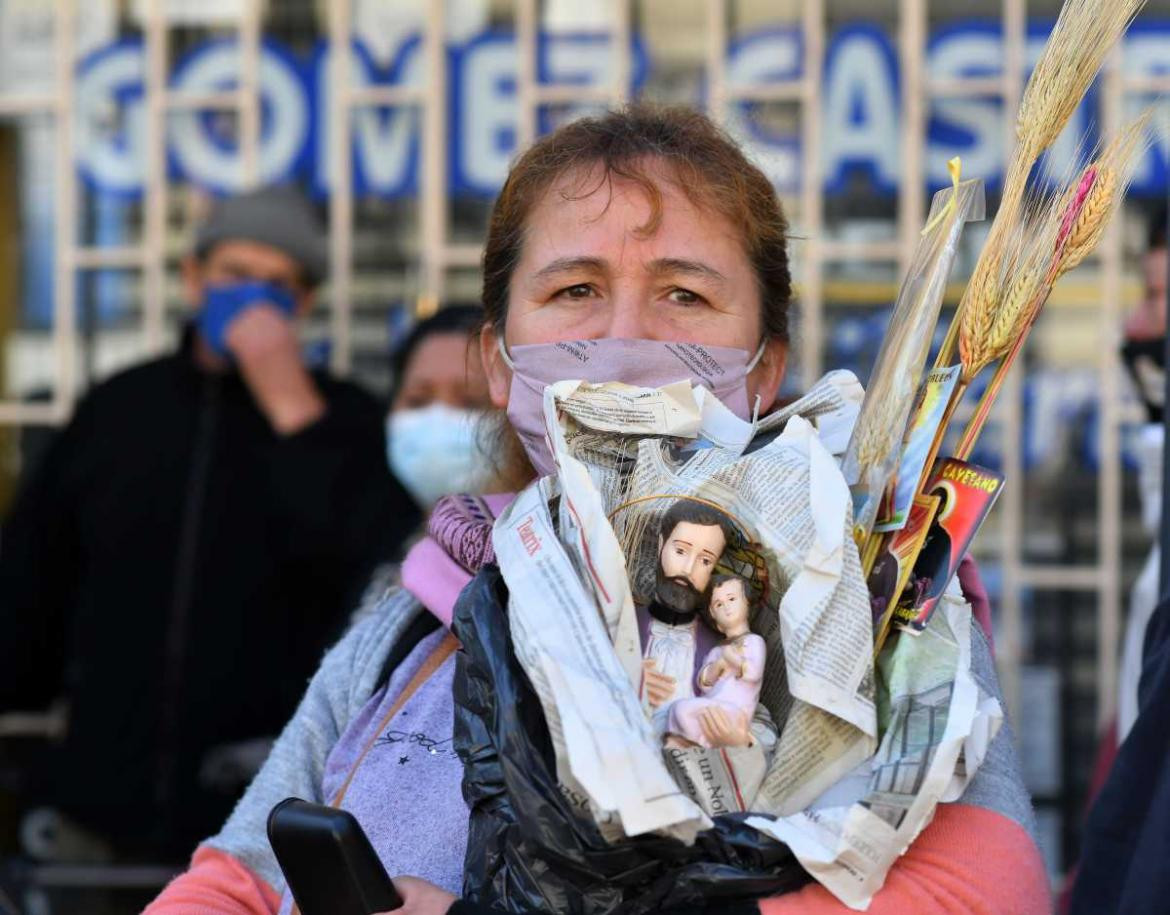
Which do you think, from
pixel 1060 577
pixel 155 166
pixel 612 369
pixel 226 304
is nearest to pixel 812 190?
pixel 1060 577

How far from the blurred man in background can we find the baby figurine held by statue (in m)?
2.23

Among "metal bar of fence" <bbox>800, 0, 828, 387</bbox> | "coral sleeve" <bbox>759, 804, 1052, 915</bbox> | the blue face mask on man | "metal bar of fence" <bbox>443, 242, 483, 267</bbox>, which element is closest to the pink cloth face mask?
"coral sleeve" <bbox>759, 804, 1052, 915</bbox>

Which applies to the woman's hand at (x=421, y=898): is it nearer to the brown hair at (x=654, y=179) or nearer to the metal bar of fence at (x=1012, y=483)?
the brown hair at (x=654, y=179)

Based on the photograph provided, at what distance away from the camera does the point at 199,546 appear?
163 inches

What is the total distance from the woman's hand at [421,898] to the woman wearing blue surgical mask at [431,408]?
200cm

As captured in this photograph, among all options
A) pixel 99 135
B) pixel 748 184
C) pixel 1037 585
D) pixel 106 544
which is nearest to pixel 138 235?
pixel 99 135

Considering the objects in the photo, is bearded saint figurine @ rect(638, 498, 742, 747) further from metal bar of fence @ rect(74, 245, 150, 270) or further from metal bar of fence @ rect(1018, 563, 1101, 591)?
metal bar of fence @ rect(74, 245, 150, 270)

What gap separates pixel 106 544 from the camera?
4.21 m

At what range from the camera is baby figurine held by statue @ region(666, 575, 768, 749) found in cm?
162

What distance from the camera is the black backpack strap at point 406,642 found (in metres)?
2.11

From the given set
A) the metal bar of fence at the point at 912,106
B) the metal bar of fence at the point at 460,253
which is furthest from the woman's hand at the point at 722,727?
the metal bar of fence at the point at 460,253

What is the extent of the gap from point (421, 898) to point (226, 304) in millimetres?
2874

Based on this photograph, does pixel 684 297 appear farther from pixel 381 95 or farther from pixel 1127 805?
pixel 381 95

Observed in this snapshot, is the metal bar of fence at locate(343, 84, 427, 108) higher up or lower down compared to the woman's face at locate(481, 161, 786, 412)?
higher up
